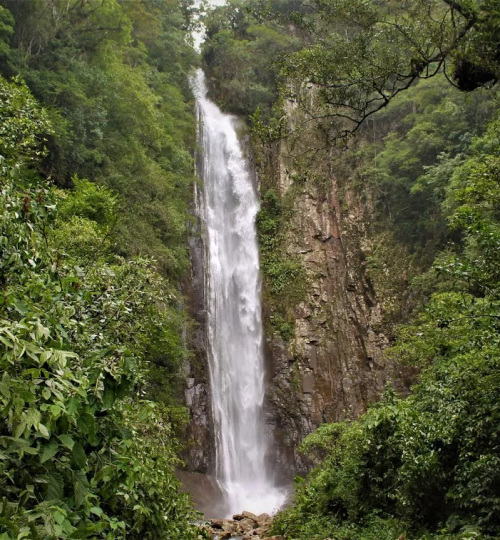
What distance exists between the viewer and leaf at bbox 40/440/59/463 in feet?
8.06

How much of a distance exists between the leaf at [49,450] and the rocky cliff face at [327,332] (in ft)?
49.3

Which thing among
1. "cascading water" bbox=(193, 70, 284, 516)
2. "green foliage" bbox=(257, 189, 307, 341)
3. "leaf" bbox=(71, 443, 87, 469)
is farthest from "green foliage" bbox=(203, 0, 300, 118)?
"leaf" bbox=(71, 443, 87, 469)

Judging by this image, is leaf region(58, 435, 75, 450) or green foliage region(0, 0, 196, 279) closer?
leaf region(58, 435, 75, 450)

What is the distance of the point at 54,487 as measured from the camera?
259 centimetres

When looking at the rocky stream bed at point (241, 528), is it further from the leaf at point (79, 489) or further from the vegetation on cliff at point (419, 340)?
the leaf at point (79, 489)

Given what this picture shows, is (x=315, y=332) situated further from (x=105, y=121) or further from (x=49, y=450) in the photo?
(x=49, y=450)

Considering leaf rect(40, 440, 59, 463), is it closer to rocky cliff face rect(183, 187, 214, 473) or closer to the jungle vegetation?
the jungle vegetation

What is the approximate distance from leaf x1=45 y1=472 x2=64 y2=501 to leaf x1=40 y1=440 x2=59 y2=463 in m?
0.16

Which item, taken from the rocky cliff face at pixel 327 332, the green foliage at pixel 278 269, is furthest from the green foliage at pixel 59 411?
the green foliage at pixel 278 269

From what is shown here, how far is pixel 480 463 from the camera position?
6.55 meters

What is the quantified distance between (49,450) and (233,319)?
18288mm

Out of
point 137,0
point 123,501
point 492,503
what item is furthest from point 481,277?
point 137,0

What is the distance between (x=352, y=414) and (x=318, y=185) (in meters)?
11.6

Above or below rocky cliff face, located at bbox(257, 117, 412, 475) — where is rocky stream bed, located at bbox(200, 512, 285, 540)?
below
